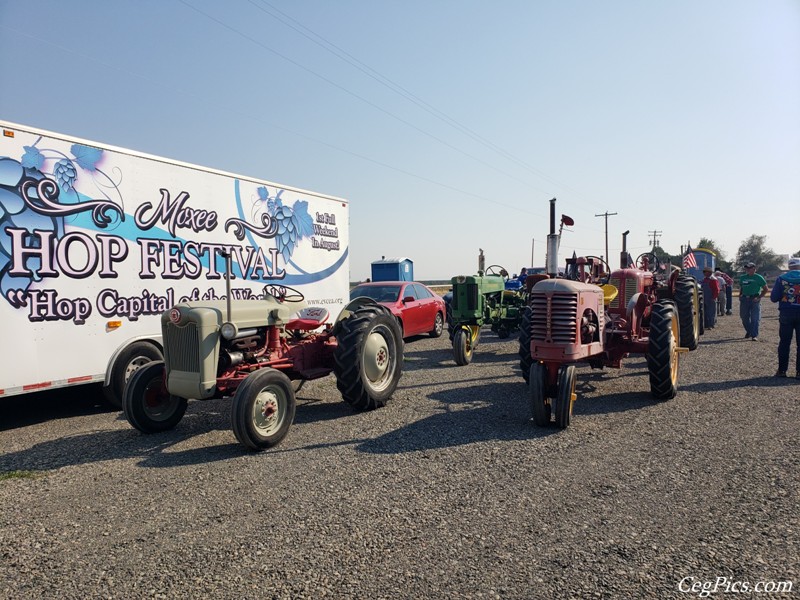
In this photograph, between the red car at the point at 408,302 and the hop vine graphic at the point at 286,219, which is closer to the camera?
the hop vine graphic at the point at 286,219

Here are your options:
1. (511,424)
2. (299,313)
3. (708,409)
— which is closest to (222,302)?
(299,313)

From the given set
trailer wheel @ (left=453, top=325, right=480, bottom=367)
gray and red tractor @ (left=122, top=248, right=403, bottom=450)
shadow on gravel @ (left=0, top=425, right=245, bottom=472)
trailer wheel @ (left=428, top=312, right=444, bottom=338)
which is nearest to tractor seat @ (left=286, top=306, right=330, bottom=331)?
gray and red tractor @ (left=122, top=248, right=403, bottom=450)

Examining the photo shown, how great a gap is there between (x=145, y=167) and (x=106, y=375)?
8.42 ft

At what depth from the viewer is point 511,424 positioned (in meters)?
5.75

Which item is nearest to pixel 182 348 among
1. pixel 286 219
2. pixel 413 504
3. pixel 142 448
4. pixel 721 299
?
pixel 142 448

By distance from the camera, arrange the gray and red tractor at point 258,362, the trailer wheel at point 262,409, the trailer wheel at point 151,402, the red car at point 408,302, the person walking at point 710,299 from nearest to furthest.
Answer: the trailer wheel at point 262,409 → the gray and red tractor at point 258,362 → the trailer wheel at point 151,402 → the red car at point 408,302 → the person walking at point 710,299

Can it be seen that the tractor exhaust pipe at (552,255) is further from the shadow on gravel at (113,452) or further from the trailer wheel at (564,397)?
the shadow on gravel at (113,452)

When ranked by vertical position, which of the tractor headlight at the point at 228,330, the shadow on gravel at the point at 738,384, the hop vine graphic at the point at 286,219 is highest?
the hop vine graphic at the point at 286,219

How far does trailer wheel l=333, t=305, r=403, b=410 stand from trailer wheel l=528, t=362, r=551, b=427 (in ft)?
6.32

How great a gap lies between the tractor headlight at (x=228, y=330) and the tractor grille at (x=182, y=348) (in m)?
0.24

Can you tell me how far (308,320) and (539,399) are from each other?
111 inches

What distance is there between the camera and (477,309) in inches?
425

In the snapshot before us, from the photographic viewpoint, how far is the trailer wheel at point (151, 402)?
5418mm

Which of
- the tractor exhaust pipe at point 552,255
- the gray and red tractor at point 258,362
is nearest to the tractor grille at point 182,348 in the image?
the gray and red tractor at point 258,362
